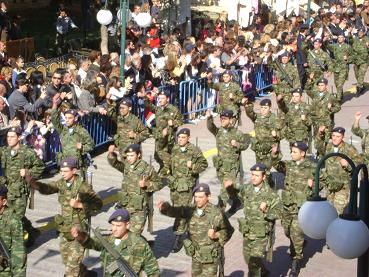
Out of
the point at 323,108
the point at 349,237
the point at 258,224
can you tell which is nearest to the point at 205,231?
the point at 258,224

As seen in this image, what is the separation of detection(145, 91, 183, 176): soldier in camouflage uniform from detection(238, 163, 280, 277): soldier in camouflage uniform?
5.30 meters

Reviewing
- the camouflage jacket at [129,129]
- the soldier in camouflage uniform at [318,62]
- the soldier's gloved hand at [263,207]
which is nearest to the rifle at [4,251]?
the soldier's gloved hand at [263,207]

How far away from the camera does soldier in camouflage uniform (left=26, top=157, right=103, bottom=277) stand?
1291 cm

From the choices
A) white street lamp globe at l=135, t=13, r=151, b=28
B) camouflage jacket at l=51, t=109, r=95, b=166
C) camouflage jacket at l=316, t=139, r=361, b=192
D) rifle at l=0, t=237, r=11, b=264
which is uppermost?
white street lamp globe at l=135, t=13, r=151, b=28

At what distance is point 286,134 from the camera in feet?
64.6

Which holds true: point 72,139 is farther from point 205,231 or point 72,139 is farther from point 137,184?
point 205,231

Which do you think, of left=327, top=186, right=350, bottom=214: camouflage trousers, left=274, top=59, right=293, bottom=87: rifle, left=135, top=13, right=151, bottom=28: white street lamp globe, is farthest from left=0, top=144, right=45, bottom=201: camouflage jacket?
left=274, top=59, right=293, bottom=87: rifle

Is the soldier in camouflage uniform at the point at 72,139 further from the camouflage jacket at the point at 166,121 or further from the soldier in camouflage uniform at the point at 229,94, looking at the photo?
the soldier in camouflage uniform at the point at 229,94

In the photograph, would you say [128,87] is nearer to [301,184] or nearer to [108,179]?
[108,179]

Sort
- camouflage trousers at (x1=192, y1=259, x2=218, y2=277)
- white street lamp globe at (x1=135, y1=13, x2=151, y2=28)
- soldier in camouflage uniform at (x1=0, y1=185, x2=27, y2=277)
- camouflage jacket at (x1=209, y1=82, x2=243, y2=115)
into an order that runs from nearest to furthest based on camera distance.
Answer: soldier in camouflage uniform at (x1=0, y1=185, x2=27, y2=277), camouflage trousers at (x1=192, y1=259, x2=218, y2=277), camouflage jacket at (x1=209, y1=82, x2=243, y2=115), white street lamp globe at (x1=135, y1=13, x2=151, y2=28)

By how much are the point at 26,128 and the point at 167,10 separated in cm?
1353

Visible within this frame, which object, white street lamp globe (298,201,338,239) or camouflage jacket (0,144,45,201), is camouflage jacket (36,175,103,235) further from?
white street lamp globe (298,201,338,239)

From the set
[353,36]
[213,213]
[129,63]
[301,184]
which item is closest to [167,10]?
[353,36]

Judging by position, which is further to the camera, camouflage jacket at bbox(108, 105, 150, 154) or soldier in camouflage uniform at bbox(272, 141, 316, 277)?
camouflage jacket at bbox(108, 105, 150, 154)
